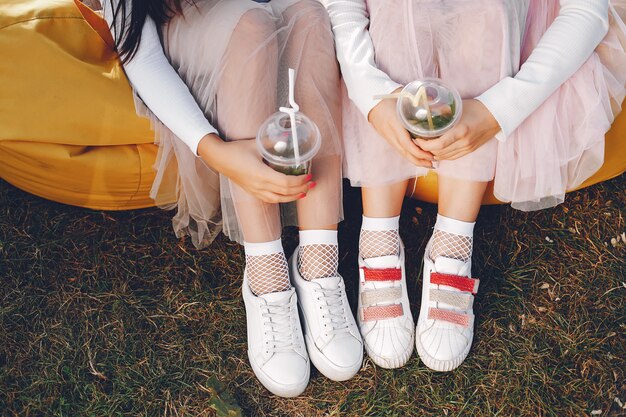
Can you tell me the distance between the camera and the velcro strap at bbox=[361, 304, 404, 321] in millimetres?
1667

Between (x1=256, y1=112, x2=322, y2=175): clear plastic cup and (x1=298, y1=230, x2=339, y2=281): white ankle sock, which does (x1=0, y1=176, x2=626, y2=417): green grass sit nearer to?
(x1=298, y1=230, x2=339, y2=281): white ankle sock

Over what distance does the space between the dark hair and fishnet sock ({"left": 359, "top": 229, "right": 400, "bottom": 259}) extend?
2.32ft

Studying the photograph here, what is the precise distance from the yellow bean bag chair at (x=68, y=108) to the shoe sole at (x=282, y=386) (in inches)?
20.0

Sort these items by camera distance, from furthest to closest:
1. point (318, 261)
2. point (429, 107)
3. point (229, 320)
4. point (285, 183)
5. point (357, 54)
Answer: point (229, 320) < point (318, 261) < point (357, 54) < point (285, 183) < point (429, 107)

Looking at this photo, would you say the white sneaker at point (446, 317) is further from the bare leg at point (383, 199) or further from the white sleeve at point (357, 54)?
the white sleeve at point (357, 54)

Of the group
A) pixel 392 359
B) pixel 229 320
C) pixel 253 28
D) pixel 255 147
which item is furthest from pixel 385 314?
pixel 253 28

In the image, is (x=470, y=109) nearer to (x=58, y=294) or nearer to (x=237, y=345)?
(x=237, y=345)

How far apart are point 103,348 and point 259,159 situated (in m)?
0.69

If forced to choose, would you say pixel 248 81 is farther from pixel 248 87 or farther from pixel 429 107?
pixel 429 107

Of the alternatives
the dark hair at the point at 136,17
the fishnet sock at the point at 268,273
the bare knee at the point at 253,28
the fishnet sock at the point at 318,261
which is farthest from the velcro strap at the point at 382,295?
the dark hair at the point at 136,17

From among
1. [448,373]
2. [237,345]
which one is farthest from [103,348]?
[448,373]

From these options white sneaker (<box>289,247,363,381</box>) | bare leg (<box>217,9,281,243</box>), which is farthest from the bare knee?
white sneaker (<box>289,247,363,381</box>)

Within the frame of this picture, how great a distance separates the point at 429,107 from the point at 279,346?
2.22 ft

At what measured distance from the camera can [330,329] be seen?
164cm
